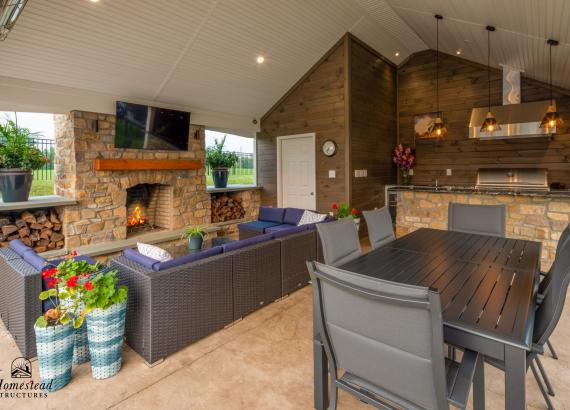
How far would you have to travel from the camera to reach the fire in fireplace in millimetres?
5492

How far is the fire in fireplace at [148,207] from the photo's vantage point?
5.49 m

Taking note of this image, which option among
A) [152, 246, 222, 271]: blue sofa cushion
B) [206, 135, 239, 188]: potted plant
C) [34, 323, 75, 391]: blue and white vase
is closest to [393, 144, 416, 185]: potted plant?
[206, 135, 239, 188]: potted plant

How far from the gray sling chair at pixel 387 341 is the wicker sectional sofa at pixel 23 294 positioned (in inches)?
80.9

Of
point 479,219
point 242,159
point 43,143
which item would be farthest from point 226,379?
point 242,159

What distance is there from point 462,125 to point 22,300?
718cm

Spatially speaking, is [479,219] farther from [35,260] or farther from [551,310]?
[35,260]

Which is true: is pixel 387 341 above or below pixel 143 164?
below

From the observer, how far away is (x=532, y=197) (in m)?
4.23

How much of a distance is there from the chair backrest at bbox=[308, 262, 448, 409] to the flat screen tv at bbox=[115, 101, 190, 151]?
4.36m

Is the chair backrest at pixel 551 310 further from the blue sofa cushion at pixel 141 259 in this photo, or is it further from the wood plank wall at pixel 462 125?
the wood plank wall at pixel 462 125

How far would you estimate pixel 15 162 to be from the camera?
4023 mm

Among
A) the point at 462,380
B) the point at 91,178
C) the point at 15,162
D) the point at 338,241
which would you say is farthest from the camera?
the point at 91,178

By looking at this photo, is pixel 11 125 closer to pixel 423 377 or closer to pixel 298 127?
pixel 298 127

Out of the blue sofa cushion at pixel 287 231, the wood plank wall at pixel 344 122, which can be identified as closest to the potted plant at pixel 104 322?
the blue sofa cushion at pixel 287 231
